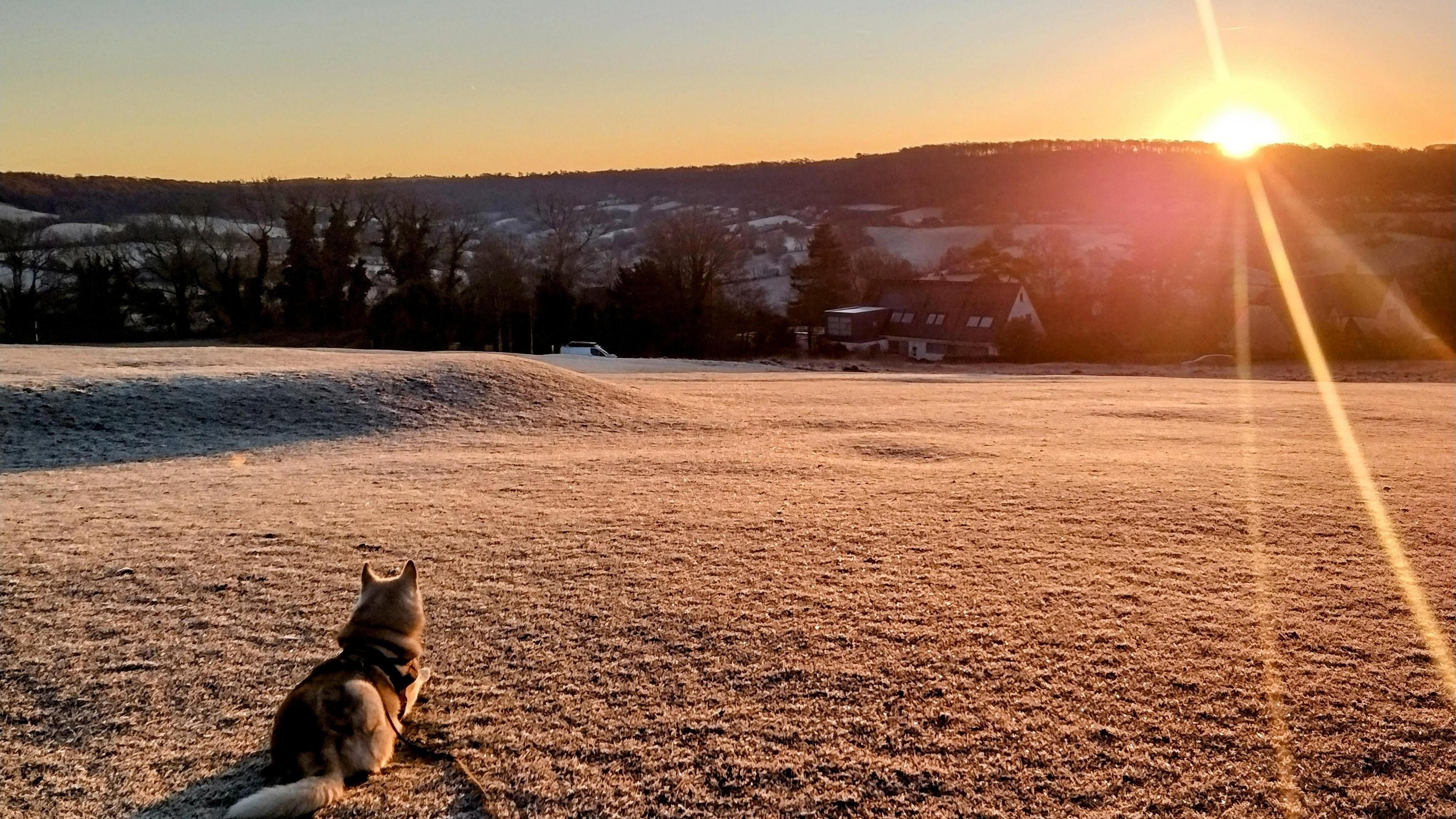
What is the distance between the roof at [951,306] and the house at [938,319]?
0.03m

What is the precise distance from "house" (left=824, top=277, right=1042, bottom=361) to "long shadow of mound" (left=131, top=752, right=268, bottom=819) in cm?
4382

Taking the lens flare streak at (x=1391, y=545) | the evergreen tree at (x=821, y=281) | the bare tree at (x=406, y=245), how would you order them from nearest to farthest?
A: the lens flare streak at (x=1391, y=545), the bare tree at (x=406, y=245), the evergreen tree at (x=821, y=281)

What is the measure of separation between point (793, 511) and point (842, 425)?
6468 mm

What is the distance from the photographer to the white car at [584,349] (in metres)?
40.8

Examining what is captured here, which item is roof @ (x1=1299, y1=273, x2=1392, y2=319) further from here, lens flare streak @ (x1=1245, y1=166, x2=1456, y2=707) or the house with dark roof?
lens flare streak @ (x1=1245, y1=166, x2=1456, y2=707)

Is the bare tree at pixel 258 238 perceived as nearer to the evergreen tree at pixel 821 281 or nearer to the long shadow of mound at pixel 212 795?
the evergreen tree at pixel 821 281

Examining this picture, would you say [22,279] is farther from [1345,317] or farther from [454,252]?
[1345,317]

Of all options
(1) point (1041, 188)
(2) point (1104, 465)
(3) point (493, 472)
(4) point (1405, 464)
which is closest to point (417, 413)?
(3) point (493, 472)

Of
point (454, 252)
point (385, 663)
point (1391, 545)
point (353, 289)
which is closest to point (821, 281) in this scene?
point (454, 252)

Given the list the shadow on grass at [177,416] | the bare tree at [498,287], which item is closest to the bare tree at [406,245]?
the bare tree at [498,287]

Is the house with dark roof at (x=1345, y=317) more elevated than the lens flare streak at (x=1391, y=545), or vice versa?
the house with dark roof at (x=1345, y=317)

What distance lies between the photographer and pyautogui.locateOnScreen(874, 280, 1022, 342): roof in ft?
162

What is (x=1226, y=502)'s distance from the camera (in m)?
9.27

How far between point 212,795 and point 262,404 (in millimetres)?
11647
